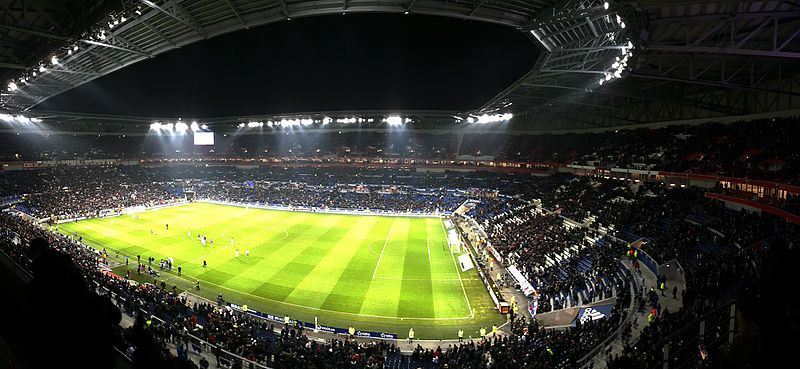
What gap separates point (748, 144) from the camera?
86.6ft

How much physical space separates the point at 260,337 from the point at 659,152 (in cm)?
3543

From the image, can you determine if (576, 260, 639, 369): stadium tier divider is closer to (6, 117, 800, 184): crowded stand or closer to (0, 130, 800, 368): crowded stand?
(0, 130, 800, 368): crowded stand

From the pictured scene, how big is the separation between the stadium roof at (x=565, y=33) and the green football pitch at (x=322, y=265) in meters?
16.3

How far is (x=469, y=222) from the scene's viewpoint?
45906 millimetres

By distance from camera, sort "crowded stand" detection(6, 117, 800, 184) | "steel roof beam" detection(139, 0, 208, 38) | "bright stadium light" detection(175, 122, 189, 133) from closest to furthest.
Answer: "steel roof beam" detection(139, 0, 208, 38) → "crowded stand" detection(6, 117, 800, 184) → "bright stadium light" detection(175, 122, 189, 133)

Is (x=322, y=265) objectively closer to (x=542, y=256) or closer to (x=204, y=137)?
(x=542, y=256)

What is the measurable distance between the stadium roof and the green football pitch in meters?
16.3

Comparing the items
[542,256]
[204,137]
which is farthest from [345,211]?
[204,137]

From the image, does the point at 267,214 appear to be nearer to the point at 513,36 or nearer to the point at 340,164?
the point at 340,164

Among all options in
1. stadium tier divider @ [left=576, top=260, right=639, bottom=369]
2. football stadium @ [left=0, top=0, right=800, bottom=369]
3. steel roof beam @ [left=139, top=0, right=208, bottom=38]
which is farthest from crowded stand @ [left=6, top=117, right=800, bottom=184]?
steel roof beam @ [left=139, top=0, right=208, bottom=38]

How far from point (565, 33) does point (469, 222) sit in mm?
25828

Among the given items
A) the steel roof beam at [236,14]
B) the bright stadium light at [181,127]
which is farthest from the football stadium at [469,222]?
the bright stadium light at [181,127]

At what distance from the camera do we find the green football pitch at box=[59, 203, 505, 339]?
2359cm

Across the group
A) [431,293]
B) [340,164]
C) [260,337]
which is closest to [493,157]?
[340,164]
